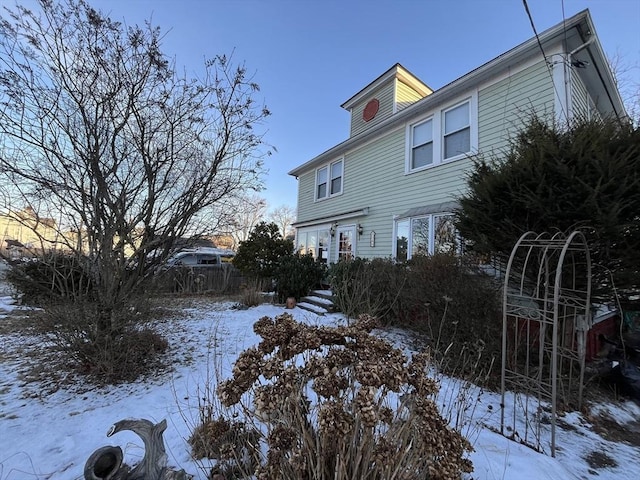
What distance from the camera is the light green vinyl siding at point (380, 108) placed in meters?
10.7

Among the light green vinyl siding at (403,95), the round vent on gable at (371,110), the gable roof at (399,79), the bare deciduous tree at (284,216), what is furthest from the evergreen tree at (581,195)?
the bare deciduous tree at (284,216)

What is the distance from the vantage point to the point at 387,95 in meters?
10.8

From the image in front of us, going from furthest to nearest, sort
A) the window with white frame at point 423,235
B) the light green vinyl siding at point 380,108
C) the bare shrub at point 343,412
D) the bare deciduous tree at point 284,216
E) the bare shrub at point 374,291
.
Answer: the bare deciduous tree at point 284,216
the light green vinyl siding at point 380,108
the window with white frame at point 423,235
the bare shrub at point 374,291
the bare shrub at point 343,412

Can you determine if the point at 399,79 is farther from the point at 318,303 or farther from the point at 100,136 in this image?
the point at 100,136

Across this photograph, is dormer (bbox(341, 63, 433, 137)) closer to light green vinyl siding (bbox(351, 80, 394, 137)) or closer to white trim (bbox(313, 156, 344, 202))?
light green vinyl siding (bbox(351, 80, 394, 137))

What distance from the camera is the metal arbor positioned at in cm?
324

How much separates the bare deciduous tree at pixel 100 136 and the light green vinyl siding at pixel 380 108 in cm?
765

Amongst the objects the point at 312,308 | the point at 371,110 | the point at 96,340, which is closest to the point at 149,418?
the point at 96,340

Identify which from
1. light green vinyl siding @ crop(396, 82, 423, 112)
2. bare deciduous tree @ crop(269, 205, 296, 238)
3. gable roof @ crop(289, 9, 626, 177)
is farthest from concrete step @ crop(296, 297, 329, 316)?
bare deciduous tree @ crop(269, 205, 296, 238)

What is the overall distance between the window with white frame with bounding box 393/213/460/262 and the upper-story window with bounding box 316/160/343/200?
390 cm

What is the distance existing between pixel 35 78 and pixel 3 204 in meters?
1.66

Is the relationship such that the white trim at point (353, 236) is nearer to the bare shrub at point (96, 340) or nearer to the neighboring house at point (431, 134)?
the neighboring house at point (431, 134)

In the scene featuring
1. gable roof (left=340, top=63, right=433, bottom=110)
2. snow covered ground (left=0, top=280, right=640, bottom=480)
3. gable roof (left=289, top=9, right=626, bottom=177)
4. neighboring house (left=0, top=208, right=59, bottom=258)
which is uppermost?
gable roof (left=340, top=63, right=433, bottom=110)

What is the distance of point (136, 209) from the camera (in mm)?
4480
